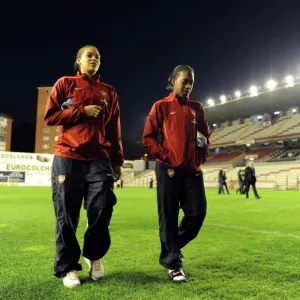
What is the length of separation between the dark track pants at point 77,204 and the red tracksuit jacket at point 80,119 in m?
0.10

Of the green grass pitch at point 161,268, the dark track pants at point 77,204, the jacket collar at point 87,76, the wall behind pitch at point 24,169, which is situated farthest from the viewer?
the wall behind pitch at point 24,169

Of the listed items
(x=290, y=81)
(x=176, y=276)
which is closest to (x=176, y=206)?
(x=176, y=276)

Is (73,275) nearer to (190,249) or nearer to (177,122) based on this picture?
(177,122)

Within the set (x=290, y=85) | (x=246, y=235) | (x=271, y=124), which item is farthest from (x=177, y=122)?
(x=271, y=124)

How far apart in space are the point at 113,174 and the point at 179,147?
70cm

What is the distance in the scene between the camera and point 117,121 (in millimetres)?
3691

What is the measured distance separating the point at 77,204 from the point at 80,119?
77 centimetres

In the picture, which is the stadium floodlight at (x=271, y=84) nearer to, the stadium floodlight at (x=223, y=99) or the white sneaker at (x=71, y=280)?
the stadium floodlight at (x=223, y=99)

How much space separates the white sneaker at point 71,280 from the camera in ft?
10.2

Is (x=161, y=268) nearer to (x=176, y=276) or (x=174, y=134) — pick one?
(x=176, y=276)

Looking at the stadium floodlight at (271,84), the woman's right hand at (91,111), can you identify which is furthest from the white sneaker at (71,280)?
the stadium floodlight at (271,84)

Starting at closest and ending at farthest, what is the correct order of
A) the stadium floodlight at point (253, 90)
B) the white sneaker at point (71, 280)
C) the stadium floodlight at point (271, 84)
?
the white sneaker at point (71, 280) → the stadium floodlight at point (271, 84) → the stadium floodlight at point (253, 90)

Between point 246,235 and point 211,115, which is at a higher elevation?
point 211,115

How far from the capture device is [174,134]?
12.0 feet
